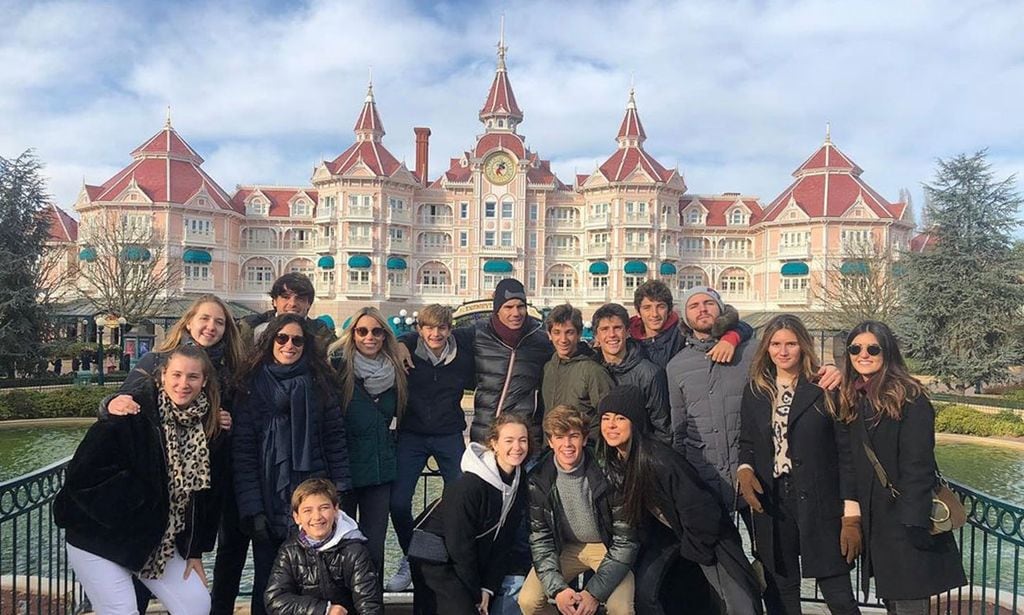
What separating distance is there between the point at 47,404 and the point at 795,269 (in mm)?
47001

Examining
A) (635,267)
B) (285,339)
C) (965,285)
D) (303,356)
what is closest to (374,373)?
(303,356)

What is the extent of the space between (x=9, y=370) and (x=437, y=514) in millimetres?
23856

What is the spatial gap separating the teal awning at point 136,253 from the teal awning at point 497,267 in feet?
78.3

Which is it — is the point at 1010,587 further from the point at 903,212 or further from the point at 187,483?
the point at 903,212

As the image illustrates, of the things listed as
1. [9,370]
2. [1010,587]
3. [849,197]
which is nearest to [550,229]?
[849,197]

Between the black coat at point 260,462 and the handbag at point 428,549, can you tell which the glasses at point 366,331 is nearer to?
the black coat at point 260,462

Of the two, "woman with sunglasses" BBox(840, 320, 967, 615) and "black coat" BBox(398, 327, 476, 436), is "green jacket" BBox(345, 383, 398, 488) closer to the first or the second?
"black coat" BBox(398, 327, 476, 436)

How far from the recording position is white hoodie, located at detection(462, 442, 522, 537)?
14.5ft

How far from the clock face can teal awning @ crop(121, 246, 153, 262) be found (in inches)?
987

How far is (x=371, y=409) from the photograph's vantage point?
5.00m

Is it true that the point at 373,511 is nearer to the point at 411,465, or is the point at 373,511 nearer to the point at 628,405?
the point at 411,465

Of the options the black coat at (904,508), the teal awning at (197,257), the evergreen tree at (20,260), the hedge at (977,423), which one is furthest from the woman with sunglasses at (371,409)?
the teal awning at (197,257)

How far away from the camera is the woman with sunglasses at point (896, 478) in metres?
4.01

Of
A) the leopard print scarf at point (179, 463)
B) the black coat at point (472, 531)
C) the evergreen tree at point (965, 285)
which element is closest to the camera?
the leopard print scarf at point (179, 463)
